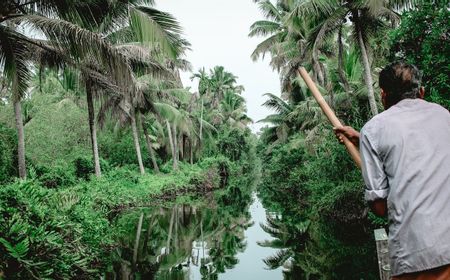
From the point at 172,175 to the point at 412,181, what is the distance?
27523 mm

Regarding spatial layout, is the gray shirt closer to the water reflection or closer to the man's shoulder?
the man's shoulder

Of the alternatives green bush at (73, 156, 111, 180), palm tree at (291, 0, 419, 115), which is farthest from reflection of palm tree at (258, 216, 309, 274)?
green bush at (73, 156, 111, 180)

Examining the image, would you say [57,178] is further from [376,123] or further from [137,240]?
[376,123]

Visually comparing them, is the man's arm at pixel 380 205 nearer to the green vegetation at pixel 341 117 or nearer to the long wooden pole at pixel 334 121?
the long wooden pole at pixel 334 121

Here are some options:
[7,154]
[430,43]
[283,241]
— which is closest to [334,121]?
[430,43]

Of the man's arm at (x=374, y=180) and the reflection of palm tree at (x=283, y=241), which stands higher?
the man's arm at (x=374, y=180)

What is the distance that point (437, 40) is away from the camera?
246 inches

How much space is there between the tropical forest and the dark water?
0.22 feet

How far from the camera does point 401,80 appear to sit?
5.93 ft

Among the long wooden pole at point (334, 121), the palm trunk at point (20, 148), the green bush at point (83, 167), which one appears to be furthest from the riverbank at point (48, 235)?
the green bush at point (83, 167)

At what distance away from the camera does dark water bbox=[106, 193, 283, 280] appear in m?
9.30

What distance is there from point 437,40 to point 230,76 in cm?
4561

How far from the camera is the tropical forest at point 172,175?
7113mm

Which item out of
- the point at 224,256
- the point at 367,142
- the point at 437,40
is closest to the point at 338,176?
the point at 224,256
